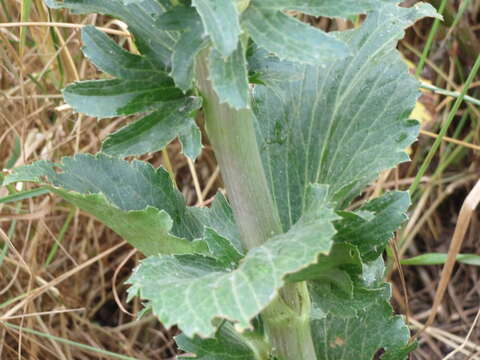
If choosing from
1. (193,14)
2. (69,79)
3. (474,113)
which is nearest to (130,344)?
(69,79)

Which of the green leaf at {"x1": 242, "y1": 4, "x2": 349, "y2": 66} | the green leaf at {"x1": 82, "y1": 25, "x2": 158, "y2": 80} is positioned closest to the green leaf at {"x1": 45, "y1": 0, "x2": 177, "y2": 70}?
the green leaf at {"x1": 82, "y1": 25, "x2": 158, "y2": 80}

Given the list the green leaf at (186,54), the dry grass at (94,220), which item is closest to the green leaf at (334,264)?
the green leaf at (186,54)

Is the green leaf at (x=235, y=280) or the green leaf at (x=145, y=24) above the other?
the green leaf at (x=145, y=24)

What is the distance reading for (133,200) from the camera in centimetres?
106

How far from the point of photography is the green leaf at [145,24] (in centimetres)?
93

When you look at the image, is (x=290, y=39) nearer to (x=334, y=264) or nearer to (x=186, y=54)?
(x=186, y=54)

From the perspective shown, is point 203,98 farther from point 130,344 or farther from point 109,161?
point 130,344

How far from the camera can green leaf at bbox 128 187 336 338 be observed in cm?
77

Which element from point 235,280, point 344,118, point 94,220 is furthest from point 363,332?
point 94,220

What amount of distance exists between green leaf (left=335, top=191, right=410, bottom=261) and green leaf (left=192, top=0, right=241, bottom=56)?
0.31 metres

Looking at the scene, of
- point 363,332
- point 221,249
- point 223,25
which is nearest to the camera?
point 223,25

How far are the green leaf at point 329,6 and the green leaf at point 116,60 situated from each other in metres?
0.19

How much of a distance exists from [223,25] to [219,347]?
55 centimetres

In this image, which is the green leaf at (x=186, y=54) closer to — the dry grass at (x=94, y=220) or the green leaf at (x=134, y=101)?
the green leaf at (x=134, y=101)
